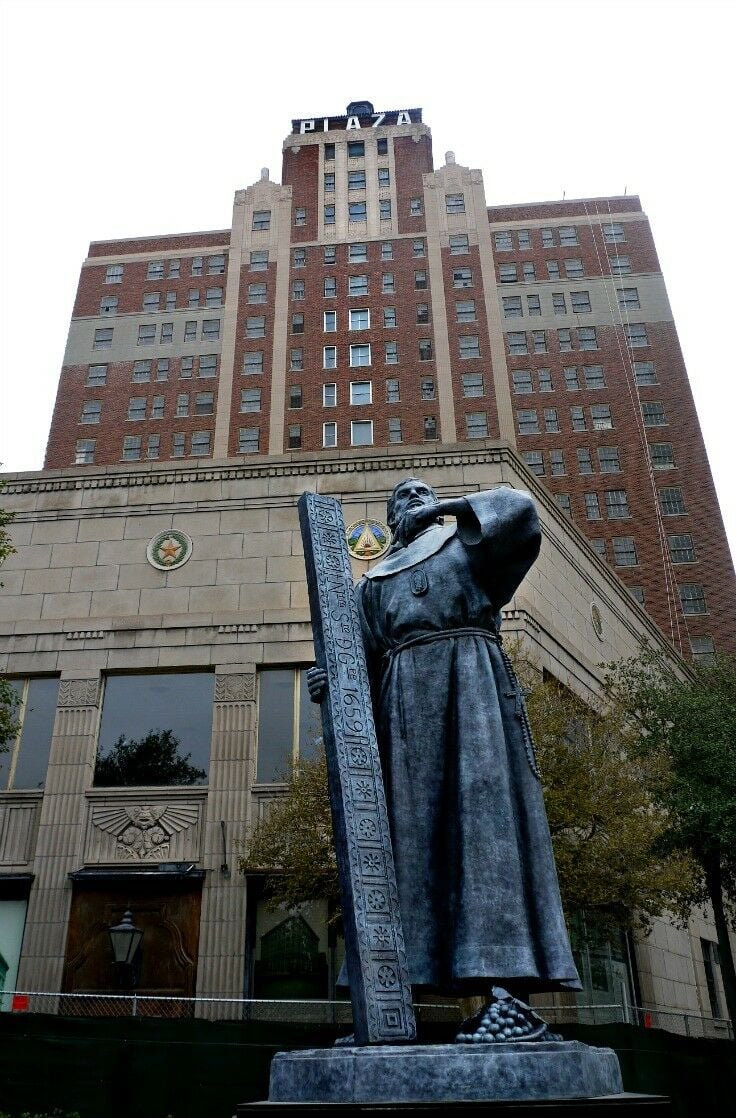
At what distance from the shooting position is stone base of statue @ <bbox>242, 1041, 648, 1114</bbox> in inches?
139

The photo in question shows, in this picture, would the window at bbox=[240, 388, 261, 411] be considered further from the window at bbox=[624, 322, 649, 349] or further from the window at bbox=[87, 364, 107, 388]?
the window at bbox=[624, 322, 649, 349]

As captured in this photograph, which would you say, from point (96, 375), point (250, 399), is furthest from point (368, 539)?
point (96, 375)

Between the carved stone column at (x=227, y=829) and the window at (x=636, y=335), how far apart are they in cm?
4825

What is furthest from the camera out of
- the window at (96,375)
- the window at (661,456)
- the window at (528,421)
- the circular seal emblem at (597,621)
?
the window at (96,375)

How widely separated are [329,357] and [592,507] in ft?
60.2

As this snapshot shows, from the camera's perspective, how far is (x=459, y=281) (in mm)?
62812

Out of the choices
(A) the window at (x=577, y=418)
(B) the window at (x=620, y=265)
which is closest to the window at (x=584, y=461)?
(A) the window at (x=577, y=418)

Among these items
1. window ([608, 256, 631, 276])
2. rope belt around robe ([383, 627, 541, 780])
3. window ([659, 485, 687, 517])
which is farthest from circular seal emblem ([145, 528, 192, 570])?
window ([608, 256, 631, 276])

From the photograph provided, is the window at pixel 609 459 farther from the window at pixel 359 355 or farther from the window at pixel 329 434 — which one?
the window at pixel 329 434

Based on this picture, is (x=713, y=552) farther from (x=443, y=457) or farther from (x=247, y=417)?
(x=443, y=457)

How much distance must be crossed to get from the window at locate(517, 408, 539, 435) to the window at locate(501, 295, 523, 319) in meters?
7.03

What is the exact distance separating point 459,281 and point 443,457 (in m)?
39.5

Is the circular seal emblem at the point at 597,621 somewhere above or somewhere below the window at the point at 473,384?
below

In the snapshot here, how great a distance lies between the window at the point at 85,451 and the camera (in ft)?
200
